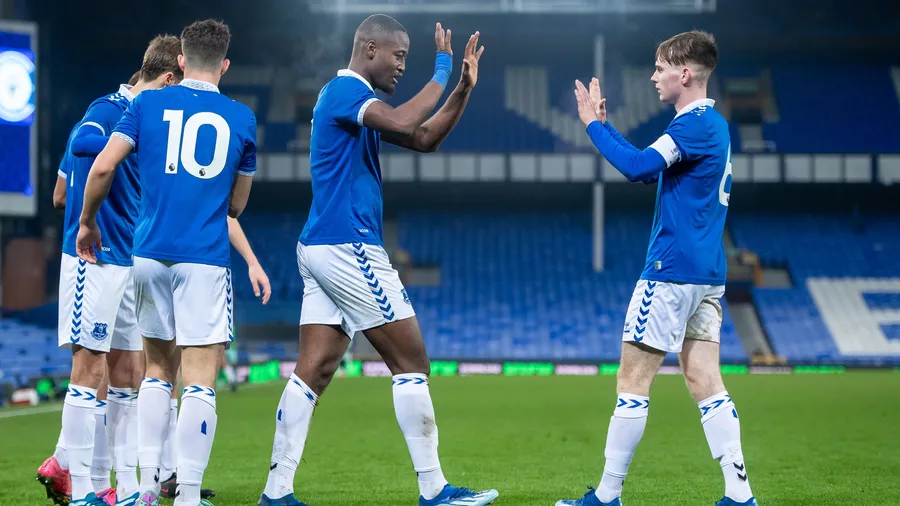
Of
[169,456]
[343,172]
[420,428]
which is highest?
[343,172]

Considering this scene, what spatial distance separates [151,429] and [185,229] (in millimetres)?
1018

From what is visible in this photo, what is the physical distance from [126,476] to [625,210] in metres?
37.0

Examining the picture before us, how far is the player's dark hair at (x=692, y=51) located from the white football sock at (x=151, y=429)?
3.24 m

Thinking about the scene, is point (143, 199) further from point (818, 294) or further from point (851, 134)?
point (851, 134)

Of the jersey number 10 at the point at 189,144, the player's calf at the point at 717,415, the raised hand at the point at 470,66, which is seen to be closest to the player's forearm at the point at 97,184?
the jersey number 10 at the point at 189,144

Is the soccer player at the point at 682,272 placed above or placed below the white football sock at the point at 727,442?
above

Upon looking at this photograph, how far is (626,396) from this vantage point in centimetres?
520

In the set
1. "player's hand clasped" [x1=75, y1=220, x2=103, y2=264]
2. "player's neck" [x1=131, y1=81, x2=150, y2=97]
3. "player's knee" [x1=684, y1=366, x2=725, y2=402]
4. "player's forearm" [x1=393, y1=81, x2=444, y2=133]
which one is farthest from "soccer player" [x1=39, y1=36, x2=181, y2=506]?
"player's knee" [x1=684, y1=366, x2=725, y2=402]

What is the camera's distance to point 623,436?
Result: 5.18 metres

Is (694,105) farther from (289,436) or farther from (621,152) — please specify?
(289,436)

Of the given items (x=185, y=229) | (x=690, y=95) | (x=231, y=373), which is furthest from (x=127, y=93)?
(x=231, y=373)

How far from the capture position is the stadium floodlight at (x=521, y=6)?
36156mm

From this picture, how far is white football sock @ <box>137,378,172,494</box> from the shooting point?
489 cm

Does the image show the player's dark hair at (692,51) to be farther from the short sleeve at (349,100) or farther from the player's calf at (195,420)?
the player's calf at (195,420)
